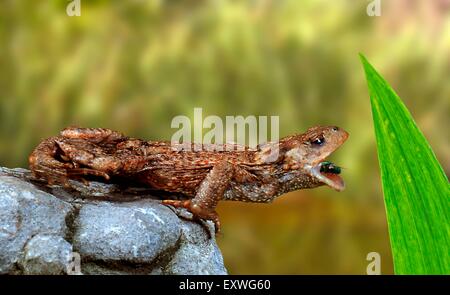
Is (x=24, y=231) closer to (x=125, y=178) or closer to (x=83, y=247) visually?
(x=83, y=247)

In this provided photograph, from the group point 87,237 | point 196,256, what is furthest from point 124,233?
point 196,256

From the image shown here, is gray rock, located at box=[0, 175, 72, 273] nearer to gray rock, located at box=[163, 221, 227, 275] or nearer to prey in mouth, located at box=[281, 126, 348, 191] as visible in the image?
gray rock, located at box=[163, 221, 227, 275]

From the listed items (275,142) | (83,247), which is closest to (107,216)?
(83,247)

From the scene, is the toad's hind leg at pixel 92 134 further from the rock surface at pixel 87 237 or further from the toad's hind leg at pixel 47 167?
the rock surface at pixel 87 237

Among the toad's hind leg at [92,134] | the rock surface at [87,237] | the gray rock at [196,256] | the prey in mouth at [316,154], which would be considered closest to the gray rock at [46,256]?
the rock surface at [87,237]

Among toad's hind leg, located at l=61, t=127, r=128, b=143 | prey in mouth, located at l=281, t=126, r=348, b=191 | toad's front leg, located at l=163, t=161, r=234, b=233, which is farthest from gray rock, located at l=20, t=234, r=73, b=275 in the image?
prey in mouth, located at l=281, t=126, r=348, b=191

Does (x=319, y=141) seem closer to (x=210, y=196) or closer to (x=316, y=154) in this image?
(x=316, y=154)
